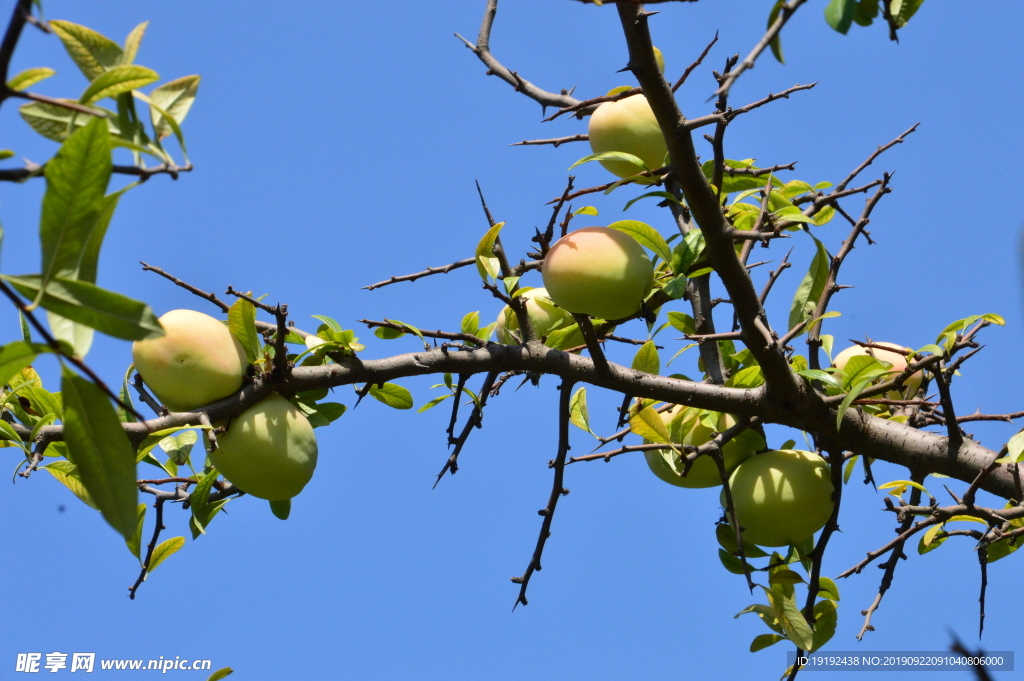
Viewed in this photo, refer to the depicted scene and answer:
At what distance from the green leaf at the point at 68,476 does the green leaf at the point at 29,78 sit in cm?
89

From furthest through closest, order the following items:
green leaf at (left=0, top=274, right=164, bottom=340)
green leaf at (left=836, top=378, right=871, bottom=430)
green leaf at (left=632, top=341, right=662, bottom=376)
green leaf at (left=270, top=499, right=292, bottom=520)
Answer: green leaf at (left=632, top=341, right=662, bottom=376)
green leaf at (left=270, top=499, right=292, bottom=520)
green leaf at (left=836, top=378, right=871, bottom=430)
green leaf at (left=0, top=274, right=164, bottom=340)

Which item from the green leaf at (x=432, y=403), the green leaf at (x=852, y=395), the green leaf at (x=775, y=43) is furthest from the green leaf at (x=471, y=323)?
the green leaf at (x=775, y=43)

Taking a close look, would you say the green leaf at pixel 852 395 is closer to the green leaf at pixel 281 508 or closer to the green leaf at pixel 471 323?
the green leaf at pixel 471 323

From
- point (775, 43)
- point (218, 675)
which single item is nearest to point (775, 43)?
point (775, 43)

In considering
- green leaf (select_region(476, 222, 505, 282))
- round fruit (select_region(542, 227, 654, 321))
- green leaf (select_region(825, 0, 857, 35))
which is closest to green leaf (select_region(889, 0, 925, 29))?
green leaf (select_region(825, 0, 857, 35))

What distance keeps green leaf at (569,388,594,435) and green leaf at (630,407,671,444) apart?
0.19 metres

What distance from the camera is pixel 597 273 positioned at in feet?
4.91

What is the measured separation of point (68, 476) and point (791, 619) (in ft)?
4.87

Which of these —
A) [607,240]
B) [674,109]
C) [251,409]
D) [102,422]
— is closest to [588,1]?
[674,109]

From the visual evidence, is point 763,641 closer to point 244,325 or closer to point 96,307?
point 244,325

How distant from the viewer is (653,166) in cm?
207

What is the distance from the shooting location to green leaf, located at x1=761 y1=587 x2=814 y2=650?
1.68 metres

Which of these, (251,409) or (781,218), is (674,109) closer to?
(781,218)

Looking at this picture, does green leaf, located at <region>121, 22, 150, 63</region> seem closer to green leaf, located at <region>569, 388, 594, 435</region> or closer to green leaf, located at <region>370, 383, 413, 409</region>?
green leaf, located at <region>370, 383, 413, 409</region>
